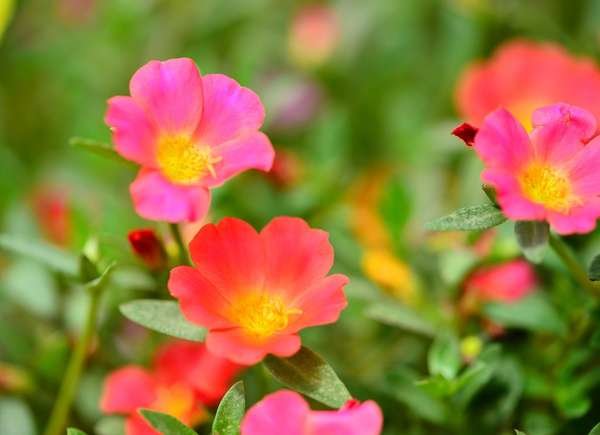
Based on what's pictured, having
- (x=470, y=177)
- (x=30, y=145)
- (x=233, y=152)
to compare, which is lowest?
(x=30, y=145)

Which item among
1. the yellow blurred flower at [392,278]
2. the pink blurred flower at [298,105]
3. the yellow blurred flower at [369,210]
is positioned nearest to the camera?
the yellow blurred flower at [392,278]

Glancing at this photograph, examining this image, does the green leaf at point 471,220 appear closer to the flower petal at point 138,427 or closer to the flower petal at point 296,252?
the flower petal at point 296,252

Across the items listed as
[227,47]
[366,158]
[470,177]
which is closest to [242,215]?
[470,177]

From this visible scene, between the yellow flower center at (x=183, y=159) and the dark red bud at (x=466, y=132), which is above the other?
the dark red bud at (x=466, y=132)

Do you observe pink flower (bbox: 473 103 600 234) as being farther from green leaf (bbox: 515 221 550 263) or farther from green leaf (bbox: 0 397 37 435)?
green leaf (bbox: 0 397 37 435)

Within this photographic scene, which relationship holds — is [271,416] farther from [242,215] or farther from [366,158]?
[366,158]

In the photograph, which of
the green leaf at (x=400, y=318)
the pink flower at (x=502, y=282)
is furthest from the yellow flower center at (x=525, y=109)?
the green leaf at (x=400, y=318)
